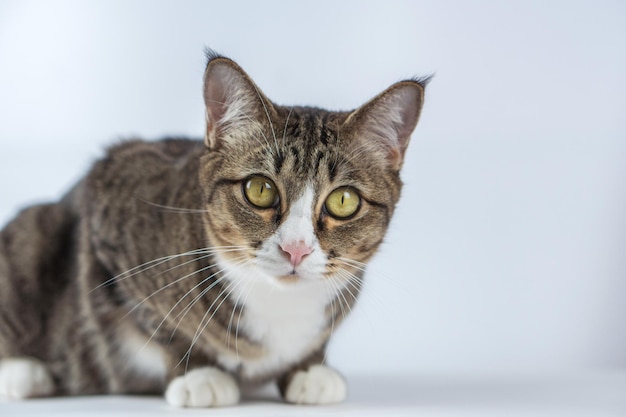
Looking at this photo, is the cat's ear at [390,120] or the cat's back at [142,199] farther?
the cat's back at [142,199]

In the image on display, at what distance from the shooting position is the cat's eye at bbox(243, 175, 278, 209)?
1.83 meters

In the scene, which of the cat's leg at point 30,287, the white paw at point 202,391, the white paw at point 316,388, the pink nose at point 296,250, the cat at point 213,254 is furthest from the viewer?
the cat's leg at point 30,287

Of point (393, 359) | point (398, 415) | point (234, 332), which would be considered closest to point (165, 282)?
point (234, 332)

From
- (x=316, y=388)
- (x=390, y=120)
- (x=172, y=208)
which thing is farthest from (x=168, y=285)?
(x=390, y=120)

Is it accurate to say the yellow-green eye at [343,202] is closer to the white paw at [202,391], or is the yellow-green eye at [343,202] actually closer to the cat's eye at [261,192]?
the cat's eye at [261,192]

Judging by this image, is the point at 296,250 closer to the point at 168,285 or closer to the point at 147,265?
the point at 168,285

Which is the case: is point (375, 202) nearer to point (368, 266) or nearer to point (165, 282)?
point (368, 266)

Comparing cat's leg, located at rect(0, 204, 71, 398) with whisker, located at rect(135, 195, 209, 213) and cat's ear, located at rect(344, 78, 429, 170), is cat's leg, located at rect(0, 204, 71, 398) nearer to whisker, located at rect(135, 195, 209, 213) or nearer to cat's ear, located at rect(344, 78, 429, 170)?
whisker, located at rect(135, 195, 209, 213)

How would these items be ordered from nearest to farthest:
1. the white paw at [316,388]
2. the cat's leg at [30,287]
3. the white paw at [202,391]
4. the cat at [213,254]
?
the cat at [213,254], the white paw at [202,391], the white paw at [316,388], the cat's leg at [30,287]

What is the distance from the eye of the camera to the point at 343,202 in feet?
6.12

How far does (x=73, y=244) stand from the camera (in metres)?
2.34

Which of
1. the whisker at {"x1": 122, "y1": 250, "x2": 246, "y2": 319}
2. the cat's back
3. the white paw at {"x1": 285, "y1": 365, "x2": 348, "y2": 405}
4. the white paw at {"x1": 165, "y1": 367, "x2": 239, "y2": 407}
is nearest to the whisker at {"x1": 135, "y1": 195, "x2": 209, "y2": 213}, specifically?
the cat's back

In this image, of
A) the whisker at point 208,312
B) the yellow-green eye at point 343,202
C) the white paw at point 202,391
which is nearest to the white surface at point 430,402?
the white paw at point 202,391

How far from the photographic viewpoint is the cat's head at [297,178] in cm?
180
